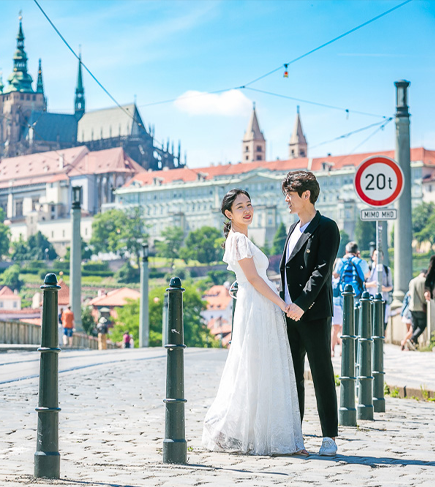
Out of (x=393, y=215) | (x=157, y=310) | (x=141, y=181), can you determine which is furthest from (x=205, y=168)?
(x=393, y=215)

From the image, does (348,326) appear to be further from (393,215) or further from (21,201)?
(21,201)

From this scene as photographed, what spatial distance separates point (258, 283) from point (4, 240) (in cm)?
12465

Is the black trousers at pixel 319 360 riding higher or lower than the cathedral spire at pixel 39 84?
lower

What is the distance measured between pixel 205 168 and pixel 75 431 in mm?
127951

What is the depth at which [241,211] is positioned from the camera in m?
4.29

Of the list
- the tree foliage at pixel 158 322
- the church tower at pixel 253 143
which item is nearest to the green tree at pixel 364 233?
the tree foliage at pixel 158 322

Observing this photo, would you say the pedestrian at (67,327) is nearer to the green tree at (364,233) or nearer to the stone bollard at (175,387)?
the stone bollard at (175,387)

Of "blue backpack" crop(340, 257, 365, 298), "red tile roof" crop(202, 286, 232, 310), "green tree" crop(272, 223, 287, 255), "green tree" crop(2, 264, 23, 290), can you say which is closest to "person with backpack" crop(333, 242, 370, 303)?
"blue backpack" crop(340, 257, 365, 298)

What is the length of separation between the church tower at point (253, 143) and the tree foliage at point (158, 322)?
64555 mm

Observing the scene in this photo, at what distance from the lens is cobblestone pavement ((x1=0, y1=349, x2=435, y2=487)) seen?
3473 millimetres

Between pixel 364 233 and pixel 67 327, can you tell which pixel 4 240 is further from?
pixel 67 327

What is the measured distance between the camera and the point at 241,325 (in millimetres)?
4238

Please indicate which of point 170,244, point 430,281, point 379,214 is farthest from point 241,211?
point 170,244

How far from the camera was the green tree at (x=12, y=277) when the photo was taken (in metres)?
114
